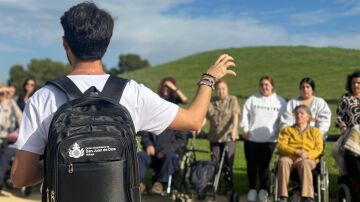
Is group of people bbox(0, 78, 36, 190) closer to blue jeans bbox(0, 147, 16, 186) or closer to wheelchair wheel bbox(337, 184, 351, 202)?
blue jeans bbox(0, 147, 16, 186)

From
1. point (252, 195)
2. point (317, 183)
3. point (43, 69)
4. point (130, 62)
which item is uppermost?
point (130, 62)

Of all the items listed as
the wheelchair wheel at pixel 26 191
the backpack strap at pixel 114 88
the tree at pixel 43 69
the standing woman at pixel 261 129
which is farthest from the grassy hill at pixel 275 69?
the tree at pixel 43 69

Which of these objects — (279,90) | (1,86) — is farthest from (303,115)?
(279,90)

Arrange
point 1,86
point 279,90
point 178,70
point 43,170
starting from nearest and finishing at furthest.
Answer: point 43,170
point 1,86
point 279,90
point 178,70

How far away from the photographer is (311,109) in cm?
756

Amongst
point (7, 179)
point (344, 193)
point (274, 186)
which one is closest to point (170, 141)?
point (274, 186)

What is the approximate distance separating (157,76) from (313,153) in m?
39.2

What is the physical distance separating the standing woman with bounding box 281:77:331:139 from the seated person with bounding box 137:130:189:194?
5.06ft

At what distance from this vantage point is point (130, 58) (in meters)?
106

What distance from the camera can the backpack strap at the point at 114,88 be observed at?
7.26 ft

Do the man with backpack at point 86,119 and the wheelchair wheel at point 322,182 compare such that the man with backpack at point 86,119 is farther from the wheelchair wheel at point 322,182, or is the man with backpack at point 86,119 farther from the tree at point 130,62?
the tree at point 130,62

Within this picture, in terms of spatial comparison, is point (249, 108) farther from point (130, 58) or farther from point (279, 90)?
point (130, 58)

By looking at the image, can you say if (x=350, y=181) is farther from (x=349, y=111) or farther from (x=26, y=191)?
(x=26, y=191)

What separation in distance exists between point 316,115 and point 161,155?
228 centimetres
